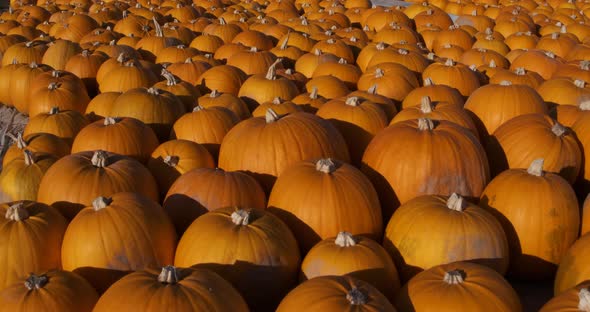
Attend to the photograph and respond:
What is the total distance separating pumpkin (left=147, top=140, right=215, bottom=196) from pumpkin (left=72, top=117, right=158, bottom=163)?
19 cm

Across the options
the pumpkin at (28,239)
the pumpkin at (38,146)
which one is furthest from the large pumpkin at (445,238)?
the pumpkin at (38,146)

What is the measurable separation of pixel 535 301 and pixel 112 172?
2.50 meters

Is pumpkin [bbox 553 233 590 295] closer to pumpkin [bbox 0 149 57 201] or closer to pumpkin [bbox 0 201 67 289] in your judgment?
pumpkin [bbox 0 201 67 289]

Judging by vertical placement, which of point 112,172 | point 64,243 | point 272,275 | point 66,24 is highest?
point 66,24

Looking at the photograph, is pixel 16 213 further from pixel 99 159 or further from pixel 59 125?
pixel 59 125

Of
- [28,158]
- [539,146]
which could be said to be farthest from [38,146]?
[539,146]

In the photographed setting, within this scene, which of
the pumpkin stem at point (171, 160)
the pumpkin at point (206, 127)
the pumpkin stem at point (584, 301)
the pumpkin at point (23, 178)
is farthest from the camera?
the pumpkin at point (206, 127)

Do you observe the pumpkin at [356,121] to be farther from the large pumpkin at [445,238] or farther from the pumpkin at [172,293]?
the pumpkin at [172,293]

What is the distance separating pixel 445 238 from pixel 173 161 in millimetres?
1824

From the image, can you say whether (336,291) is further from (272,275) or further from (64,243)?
(64,243)

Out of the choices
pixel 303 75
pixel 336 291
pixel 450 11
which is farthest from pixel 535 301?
pixel 450 11

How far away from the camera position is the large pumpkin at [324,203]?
3248 mm

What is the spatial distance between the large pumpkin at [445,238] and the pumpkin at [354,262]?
0.19 meters

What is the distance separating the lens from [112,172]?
11.4 ft
